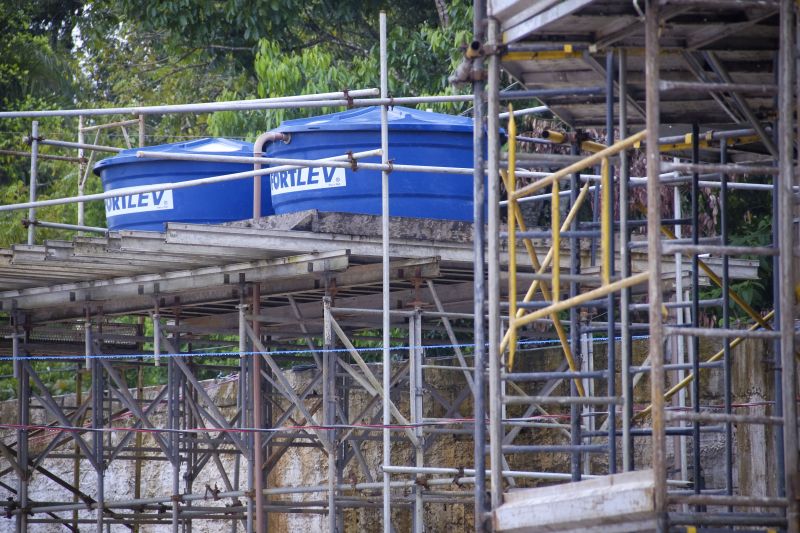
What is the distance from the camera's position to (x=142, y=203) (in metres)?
14.9

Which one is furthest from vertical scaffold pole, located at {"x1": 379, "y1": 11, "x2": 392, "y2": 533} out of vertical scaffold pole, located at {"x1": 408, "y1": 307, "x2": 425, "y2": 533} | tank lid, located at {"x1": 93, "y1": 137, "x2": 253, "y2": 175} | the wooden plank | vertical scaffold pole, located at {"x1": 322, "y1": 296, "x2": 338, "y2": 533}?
the wooden plank

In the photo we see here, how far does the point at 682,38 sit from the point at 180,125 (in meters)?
20.8

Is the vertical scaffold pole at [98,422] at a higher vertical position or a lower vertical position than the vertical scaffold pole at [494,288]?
lower

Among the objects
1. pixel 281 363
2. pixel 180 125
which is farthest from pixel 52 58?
pixel 281 363

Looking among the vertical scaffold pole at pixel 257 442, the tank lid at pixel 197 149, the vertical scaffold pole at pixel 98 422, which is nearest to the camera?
the vertical scaffold pole at pixel 257 442

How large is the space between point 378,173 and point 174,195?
104 inches

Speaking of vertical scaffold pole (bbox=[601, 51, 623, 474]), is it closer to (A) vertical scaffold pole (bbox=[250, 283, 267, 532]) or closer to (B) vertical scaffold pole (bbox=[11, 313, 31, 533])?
(A) vertical scaffold pole (bbox=[250, 283, 267, 532])

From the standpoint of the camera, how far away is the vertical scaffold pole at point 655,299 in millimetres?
6504

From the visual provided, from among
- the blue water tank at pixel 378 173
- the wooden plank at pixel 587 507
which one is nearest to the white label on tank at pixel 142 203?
the blue water tank at pixel 378 173

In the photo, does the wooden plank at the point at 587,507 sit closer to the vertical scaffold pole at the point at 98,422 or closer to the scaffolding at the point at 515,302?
the scaffolding at the point at 515,302

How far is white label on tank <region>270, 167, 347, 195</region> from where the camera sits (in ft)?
43.5

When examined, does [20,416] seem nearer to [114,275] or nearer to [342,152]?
[114,275]

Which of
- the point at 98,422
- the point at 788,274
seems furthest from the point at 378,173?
the point at 788,274

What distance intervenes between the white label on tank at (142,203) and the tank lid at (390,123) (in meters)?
1.69
